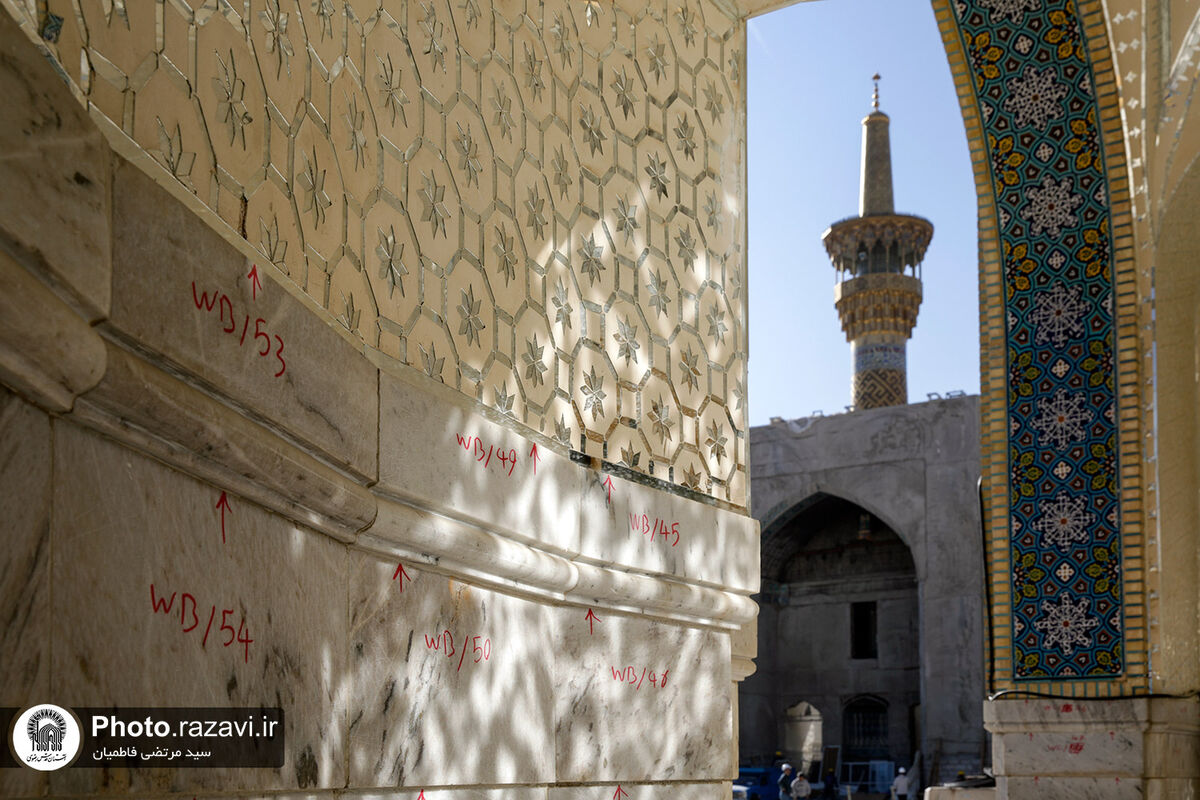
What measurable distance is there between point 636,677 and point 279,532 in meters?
0.87

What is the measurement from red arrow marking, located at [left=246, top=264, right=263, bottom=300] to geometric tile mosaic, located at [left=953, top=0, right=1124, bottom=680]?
11.2 ft

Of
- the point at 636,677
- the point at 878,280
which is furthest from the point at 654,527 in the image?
the point at 878,280

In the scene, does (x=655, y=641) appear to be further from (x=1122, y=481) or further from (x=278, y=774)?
(x=1122, y=481)

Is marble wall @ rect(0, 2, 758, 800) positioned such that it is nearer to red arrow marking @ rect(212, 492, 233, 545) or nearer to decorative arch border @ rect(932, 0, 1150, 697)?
red arrow marking @ rect(212, 492, 233, 545)

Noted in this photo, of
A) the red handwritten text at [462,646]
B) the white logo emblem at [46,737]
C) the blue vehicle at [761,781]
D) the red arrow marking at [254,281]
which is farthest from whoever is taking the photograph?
the blue vehicle at [761,781]

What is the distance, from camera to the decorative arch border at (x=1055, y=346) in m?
3.95

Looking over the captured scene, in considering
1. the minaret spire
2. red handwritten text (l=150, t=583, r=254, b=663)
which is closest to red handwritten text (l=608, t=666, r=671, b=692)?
red handwritten text (l=150, t=583, r=254, b=663)

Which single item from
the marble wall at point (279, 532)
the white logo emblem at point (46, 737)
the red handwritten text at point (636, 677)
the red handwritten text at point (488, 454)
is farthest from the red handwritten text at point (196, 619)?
the red handwritten text at point (636, 677)

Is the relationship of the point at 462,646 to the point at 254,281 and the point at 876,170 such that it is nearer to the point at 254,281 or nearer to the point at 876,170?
the point at 254,281

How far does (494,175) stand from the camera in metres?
1.71

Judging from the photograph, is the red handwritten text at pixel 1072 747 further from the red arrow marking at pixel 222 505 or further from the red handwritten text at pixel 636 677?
the red arrow marking at pixel 222 505

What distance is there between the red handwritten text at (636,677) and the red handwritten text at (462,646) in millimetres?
349

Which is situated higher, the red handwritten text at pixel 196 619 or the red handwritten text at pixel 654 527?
the red handwritten text at pixel 654 527

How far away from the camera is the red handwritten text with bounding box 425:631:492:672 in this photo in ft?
4.81
